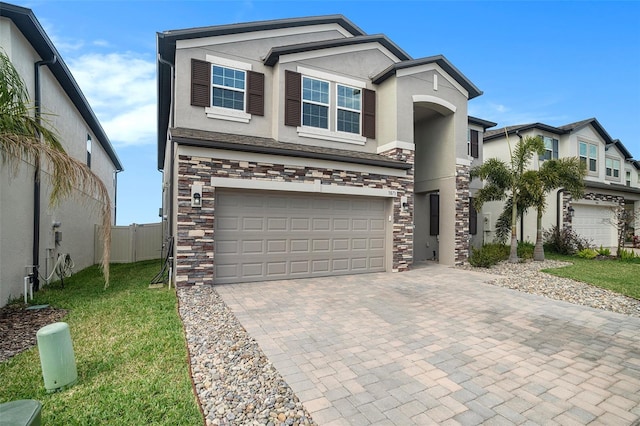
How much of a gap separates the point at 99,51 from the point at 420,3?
10277 mm

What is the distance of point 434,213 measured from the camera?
45.1ft

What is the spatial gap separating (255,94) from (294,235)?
15.8 feet

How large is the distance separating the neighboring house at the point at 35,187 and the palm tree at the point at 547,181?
46.4 ft

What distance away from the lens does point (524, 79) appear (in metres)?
15.4

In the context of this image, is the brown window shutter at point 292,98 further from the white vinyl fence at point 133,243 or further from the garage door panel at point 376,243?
the white vinyl fence at point 133,243

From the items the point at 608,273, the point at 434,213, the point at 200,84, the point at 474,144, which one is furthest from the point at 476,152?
the point at 200,84

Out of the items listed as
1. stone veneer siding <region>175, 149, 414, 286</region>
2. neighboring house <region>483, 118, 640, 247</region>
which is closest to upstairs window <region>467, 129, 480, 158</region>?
neighboring house <region>483, 118, 640, 247</region>

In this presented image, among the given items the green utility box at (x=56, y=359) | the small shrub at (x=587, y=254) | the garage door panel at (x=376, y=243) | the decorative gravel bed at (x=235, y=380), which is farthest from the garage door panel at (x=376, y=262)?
the small shrub at (x=587, y=254)

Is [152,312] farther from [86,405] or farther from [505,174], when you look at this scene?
[505,174]

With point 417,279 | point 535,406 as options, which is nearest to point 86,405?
point 535,406

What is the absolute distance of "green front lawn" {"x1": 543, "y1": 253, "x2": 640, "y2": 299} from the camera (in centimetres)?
860

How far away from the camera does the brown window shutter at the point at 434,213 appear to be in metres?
13.6

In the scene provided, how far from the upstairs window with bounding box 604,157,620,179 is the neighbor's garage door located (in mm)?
20231

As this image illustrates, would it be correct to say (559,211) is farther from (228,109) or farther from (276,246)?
(228,109)
